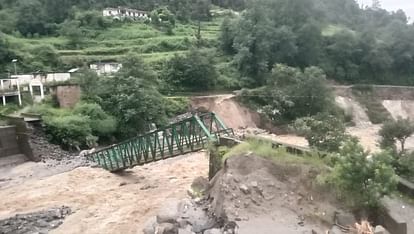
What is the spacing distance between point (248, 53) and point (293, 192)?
47218 mm

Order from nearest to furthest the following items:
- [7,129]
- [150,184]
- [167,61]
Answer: [150,184] → [7,129] → [167,61]

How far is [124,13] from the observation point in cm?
8169

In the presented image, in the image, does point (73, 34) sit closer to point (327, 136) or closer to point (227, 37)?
point (227, 37)

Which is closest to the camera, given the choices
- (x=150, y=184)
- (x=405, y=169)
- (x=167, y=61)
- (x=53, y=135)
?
(x=405, y=169)

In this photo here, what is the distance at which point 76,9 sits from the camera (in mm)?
77125

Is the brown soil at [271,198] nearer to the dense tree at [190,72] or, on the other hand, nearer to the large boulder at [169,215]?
the large boulder at [169,215]

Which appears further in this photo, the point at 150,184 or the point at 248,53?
the point at 248,53

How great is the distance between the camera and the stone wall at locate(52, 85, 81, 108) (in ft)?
145

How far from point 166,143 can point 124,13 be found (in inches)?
2333

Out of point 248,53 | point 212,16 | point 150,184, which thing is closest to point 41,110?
point 150,184

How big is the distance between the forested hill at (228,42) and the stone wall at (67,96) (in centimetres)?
1433

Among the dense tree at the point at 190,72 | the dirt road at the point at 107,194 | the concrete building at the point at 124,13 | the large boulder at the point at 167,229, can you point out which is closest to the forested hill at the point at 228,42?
the dense tree at the point at 190,72

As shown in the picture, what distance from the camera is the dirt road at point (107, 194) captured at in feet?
67.3

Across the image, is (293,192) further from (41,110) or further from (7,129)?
(41,110)
